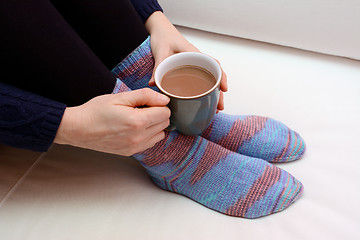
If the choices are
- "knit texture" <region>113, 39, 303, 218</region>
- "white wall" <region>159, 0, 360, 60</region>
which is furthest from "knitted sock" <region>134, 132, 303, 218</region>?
"white wall" <region>159, 0, 360, 60</region>

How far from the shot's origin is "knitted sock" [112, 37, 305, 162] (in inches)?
26.0

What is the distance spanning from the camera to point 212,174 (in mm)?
634

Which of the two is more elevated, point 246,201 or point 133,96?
point 133,96

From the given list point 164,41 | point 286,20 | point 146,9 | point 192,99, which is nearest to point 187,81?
point 192,99

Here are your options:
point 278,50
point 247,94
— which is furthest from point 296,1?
point 247,94

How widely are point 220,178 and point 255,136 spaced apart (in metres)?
0.14

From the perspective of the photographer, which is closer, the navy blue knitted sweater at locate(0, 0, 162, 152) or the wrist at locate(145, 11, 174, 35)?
the navy blue knitted sweater at locate(0, 0, 162, 152)

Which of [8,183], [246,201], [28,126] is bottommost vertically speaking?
→ [246,201]

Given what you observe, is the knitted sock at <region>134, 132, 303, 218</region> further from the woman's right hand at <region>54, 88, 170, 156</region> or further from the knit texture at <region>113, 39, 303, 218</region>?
the woman's right hand at <region>54, 88, 170, 156</region>

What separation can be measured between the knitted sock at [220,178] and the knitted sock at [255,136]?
43 millimetres

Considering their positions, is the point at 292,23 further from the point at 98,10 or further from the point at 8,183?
the point at 8,183

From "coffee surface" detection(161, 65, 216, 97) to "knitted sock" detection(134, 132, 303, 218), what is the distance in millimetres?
159

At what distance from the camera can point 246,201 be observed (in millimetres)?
608

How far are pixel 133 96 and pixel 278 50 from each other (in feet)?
1.94
